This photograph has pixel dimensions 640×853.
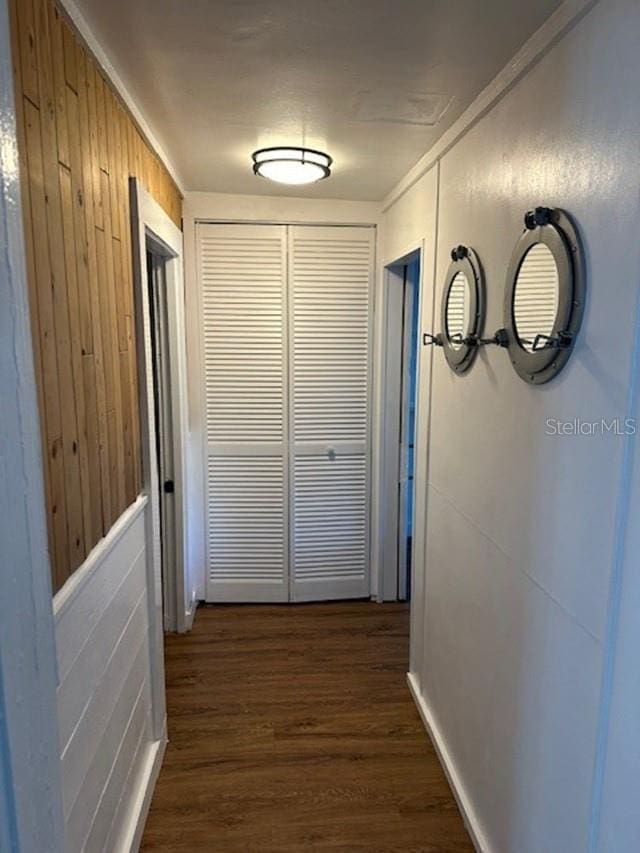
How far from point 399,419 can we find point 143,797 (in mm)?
2129

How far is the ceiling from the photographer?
1210 millimetres

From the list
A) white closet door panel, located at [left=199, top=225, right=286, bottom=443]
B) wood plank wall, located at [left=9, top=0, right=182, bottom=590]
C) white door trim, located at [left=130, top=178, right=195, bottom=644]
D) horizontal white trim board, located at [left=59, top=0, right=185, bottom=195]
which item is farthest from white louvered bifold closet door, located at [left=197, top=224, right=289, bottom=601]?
wood plank wall, located at [left=9, top=0, right=182, bottom=590]

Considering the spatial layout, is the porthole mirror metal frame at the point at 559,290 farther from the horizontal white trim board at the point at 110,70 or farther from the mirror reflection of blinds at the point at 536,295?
the horizontal white trim board at the point at 110,70

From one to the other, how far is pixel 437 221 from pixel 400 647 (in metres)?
2.09

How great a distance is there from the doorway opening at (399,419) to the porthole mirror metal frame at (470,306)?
3.27 feet

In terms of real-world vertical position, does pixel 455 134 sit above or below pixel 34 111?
above

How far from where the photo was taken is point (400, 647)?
2799mm

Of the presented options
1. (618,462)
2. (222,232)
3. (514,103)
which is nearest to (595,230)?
(618,462)

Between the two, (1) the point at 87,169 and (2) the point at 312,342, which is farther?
(2) the point at 312,342

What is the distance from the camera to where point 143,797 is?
1753 millimetres

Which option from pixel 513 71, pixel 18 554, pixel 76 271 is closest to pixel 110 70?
pixel 76 271

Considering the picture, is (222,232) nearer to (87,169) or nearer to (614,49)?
(87,169)

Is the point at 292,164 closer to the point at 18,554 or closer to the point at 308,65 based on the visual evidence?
the point at 308,65

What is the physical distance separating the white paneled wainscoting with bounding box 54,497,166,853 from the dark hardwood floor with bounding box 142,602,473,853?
20 cm
